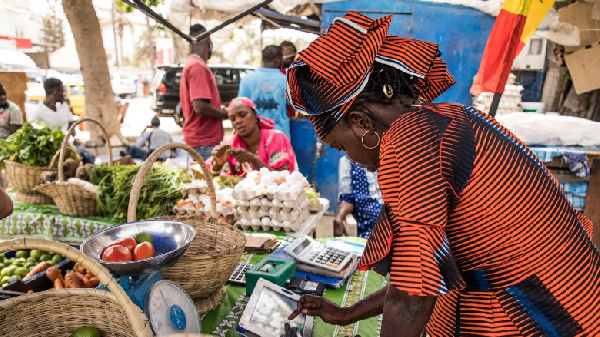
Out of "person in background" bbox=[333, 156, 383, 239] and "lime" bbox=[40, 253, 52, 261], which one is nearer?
"lime" bbox=[40, 253, 52, 261]

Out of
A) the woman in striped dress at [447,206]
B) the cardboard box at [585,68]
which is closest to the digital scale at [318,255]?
the woman in striped dress at [447,206]

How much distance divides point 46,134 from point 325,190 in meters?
3.54

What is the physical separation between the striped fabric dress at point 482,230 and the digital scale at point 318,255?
87cm

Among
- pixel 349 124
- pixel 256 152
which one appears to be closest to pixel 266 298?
pixel 349 124

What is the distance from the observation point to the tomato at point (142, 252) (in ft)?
4.45

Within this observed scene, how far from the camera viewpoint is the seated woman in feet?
11.6

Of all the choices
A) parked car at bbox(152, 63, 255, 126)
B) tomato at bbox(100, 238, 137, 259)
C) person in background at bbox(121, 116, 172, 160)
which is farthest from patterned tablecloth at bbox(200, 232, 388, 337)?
parked car at bbox(152, 63, 255, 126)

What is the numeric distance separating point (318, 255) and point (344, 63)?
1192 mm

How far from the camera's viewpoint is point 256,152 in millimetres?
3746

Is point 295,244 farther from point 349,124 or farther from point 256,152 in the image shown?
point 256,152

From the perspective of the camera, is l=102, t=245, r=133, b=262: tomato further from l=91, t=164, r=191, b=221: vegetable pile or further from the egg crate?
l=91, t=164, r=191, b=221: vegetable pile

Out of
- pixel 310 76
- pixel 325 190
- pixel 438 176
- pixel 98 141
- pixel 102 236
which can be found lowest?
pixel 325 190

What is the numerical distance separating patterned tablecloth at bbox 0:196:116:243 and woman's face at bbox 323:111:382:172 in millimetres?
2209

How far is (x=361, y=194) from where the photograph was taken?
3260 mm
